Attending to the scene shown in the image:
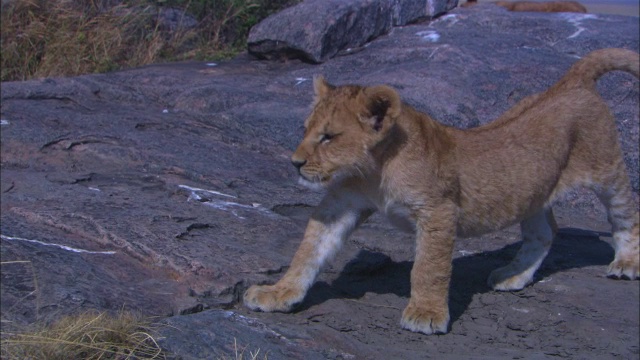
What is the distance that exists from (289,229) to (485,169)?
129 centimetres

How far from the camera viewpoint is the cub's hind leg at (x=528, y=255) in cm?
519

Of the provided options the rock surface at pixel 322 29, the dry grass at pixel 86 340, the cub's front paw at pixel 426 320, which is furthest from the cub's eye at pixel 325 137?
the rock surface at pixel 322 29

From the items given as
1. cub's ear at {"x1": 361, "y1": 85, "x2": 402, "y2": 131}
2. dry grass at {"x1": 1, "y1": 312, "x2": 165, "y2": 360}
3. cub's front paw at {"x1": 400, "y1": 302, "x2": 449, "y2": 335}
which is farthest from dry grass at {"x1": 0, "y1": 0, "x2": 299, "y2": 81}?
dry grass at {"x1": 1, "y1": 312, "x2": 165, "y2": 360}

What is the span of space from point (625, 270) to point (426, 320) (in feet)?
5.96

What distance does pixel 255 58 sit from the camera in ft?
33.7

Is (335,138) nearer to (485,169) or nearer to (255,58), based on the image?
(485,169)

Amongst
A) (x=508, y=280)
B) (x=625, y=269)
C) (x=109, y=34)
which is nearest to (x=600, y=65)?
(x=625, y=269)

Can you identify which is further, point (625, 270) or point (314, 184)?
point (625, 270)

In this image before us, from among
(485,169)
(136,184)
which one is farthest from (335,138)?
(136,184)

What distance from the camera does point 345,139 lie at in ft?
14.3

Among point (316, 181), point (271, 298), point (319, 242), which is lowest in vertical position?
point (271, 298)

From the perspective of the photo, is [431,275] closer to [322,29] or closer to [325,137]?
[325,137]

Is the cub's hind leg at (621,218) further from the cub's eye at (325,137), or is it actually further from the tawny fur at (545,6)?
the tawny fur at (545,6)

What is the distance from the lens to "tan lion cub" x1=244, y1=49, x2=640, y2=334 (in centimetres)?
436
